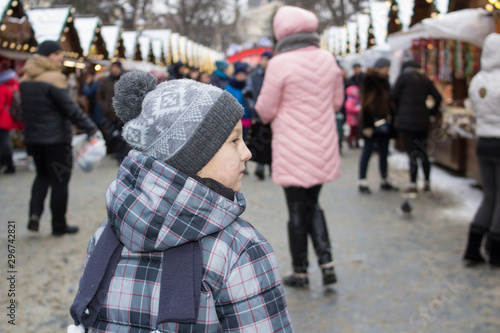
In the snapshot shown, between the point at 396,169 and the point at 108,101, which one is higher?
the point at 108,101

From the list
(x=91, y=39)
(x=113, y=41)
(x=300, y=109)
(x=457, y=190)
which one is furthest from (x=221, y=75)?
(x=113, y=41)

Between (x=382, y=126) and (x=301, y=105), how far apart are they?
13.1 ft

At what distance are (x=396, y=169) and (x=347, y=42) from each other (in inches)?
361

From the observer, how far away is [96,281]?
1.34 metres

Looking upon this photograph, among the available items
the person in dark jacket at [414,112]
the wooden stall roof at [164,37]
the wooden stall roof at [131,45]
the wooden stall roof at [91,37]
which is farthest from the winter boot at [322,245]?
the wooden stall roof at [164,37]

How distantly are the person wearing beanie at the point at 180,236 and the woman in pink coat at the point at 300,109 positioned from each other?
230 cm

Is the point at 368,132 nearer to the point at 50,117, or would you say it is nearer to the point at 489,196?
the point at 489,196

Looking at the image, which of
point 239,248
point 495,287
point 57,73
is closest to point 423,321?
point 495,287

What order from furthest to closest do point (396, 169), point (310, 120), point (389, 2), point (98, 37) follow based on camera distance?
point (98, 37) → point (389, 2) → point (396, 169) → point (310, 120)

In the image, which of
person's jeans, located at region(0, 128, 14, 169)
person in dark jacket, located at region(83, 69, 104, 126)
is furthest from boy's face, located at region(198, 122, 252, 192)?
person in dark jacket, located at region(83, 69, 104, 126)

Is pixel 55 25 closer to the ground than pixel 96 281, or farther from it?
closer to the ground

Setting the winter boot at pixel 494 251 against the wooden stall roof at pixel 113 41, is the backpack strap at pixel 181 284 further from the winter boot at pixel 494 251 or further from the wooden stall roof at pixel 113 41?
the wooden stall roof at pixel 113 41

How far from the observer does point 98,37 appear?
63.9 ft

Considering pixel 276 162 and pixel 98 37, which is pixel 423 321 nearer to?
pixel 276 162
